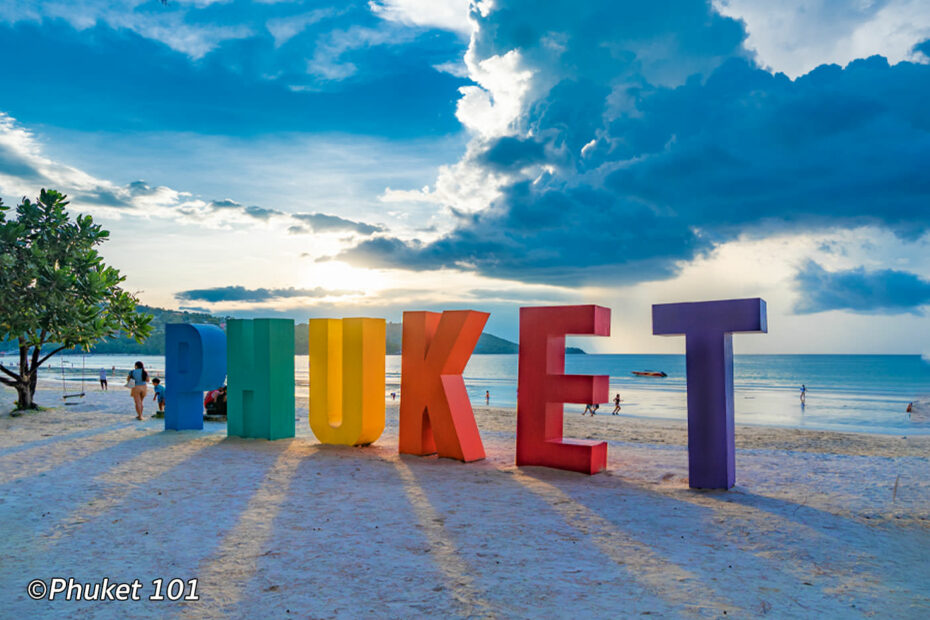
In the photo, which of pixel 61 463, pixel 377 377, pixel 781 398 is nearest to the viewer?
pixel 61 463

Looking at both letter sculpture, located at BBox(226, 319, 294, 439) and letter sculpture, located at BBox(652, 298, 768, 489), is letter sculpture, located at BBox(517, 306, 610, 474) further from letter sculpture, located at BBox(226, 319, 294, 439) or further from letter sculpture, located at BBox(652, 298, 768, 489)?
letter sculpture, located at BBox(226, 319, 294, 439)

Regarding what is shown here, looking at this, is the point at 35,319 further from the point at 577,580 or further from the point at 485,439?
the point at 577,580

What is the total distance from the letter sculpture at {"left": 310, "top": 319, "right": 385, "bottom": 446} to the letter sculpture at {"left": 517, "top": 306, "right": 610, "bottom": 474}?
3168 millimetres

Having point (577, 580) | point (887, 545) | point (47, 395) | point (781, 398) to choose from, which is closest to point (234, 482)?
point (577, 580)

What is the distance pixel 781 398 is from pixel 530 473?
43006 millimetres

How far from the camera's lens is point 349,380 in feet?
39.3

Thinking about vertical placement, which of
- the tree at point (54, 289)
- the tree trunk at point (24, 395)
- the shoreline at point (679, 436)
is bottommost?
the shoreline at point (679, 436)

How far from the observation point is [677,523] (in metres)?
7.11

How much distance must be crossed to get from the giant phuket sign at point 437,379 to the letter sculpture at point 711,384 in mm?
15

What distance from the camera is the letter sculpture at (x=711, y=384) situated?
9008 mm

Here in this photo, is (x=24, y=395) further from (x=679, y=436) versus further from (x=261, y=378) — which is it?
(x=679, y=436)

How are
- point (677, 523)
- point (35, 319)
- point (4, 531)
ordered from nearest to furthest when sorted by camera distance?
1. point (4, 531)
2. point (677, 523)
3. point (35, 319)

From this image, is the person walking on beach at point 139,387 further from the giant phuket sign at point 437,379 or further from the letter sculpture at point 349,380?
the letter sculpture at point 349,380

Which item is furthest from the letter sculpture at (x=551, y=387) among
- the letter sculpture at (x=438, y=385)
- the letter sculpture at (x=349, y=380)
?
the letter sculpture at (x=349, y=380)
